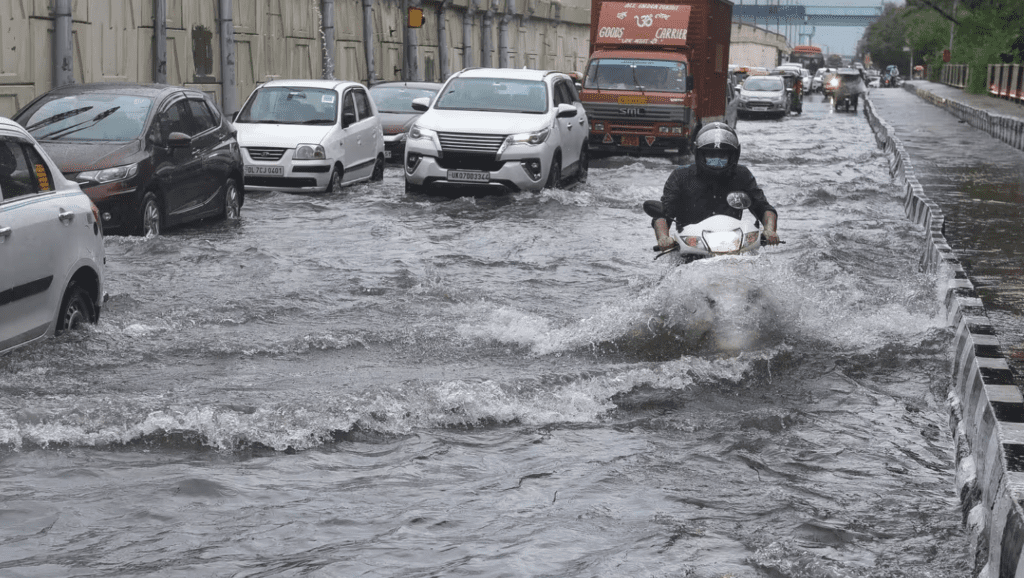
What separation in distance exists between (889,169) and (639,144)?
4975 millimetres

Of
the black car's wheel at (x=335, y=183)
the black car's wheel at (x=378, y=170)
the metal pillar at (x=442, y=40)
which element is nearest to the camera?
the black car's wheel at (x=335, y=183)

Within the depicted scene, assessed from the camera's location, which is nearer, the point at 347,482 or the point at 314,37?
the point at 347,482

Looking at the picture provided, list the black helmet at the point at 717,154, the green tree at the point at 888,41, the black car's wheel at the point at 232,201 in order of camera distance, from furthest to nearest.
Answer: the green tree at the point at 888,41, the black car's wheel at the point at 232,201, the black helmet at the point at 717,154

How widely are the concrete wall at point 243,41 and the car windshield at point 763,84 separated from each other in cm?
926

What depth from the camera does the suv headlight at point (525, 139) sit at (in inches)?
694

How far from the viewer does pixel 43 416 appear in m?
6.61

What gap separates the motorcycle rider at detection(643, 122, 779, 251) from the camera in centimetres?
850

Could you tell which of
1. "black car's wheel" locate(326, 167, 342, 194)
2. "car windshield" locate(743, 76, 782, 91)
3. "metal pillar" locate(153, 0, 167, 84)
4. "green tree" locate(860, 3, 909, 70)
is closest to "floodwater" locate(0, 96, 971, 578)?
"black car's wheel" locate(326, 167, 342, 194)

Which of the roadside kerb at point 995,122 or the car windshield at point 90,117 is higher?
the car windshield at point 90,117

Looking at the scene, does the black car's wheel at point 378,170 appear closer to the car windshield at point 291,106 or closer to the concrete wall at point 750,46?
the car windshield at point 291,106

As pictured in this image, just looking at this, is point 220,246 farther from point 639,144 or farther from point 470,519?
point 639,144

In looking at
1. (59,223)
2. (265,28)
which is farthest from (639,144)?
(59,223)

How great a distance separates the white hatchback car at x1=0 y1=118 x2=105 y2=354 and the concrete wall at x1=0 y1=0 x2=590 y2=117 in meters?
12.6

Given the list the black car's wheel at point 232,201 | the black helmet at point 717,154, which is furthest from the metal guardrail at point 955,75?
the black helmet at point 717,154
